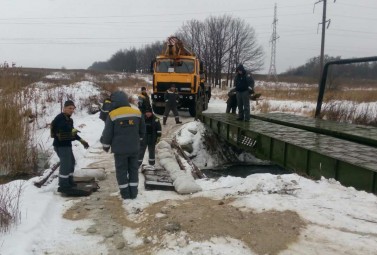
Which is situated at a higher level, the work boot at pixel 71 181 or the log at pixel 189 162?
the work boot at pixel 71 181

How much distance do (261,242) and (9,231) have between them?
2957mm

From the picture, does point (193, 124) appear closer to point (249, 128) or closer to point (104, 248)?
point (249, 128)

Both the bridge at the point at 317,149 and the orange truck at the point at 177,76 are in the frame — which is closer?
the bridge at the point at 317,149

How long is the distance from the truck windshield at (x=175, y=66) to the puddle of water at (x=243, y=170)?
614 cm

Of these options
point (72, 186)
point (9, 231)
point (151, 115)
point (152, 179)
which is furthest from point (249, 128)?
point (9, 231)

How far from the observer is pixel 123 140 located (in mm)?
6016

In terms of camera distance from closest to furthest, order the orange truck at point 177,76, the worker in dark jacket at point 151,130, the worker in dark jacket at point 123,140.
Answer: the worker in dark jacket at point 123,140
the worker in dark jacket at point 151,130
the orange truck at point 177,76

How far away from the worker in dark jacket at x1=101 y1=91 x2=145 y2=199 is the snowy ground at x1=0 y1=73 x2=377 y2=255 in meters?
0.32

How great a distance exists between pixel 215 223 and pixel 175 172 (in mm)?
2794

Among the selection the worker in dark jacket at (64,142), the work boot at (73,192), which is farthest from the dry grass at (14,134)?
the work boot at (73,192)

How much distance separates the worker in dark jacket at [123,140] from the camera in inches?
237

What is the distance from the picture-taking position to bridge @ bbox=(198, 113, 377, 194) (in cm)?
572

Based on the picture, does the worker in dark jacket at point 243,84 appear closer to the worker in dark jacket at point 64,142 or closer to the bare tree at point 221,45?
the worker in dark jacket at point 64,142

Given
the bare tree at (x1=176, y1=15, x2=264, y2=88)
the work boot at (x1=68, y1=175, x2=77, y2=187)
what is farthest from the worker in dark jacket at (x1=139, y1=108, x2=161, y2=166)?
the bare tree at (x1=176, y1=15, x2=264, y2=88)
